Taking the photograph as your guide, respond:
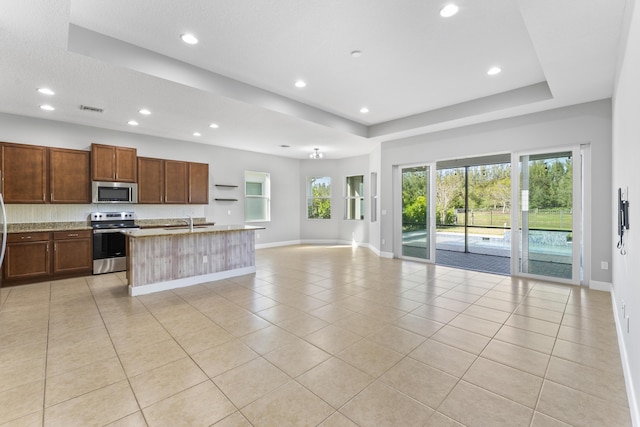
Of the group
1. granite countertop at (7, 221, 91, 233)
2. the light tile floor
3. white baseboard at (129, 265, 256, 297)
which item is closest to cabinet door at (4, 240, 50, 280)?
granite countertop at (7, 221, 91, 233)

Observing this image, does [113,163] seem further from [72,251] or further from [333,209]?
[333,209]

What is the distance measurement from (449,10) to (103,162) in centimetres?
602

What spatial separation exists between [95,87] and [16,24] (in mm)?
1319

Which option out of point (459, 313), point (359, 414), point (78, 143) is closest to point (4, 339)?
point (359, 414)

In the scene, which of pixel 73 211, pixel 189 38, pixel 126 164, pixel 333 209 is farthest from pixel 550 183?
pixel 73 211

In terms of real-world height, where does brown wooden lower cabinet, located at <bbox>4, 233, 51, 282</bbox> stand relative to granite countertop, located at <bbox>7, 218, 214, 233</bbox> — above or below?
below

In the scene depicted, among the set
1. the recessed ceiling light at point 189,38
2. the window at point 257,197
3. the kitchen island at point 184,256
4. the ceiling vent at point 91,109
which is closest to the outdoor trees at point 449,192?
the window at point 257,197

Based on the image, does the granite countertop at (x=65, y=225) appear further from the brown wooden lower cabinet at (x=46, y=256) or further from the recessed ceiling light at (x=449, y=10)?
the recessed ceiling light at (x=449, y=10)

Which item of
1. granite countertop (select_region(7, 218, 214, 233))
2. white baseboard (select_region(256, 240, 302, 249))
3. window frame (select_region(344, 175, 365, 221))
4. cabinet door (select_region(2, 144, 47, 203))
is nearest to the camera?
cabinet door (select_region(2, 144, 47, 203))

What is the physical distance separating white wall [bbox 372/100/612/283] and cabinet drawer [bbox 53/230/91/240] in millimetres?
6523

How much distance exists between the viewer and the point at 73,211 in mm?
5504

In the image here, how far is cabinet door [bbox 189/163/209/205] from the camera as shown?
6.74 m

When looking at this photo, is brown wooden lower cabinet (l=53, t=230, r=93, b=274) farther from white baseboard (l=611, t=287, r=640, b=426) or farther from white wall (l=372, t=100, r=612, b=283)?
white baseboard (l=611, t=287, r=640, b=426)

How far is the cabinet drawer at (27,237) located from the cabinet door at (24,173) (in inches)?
23.7
